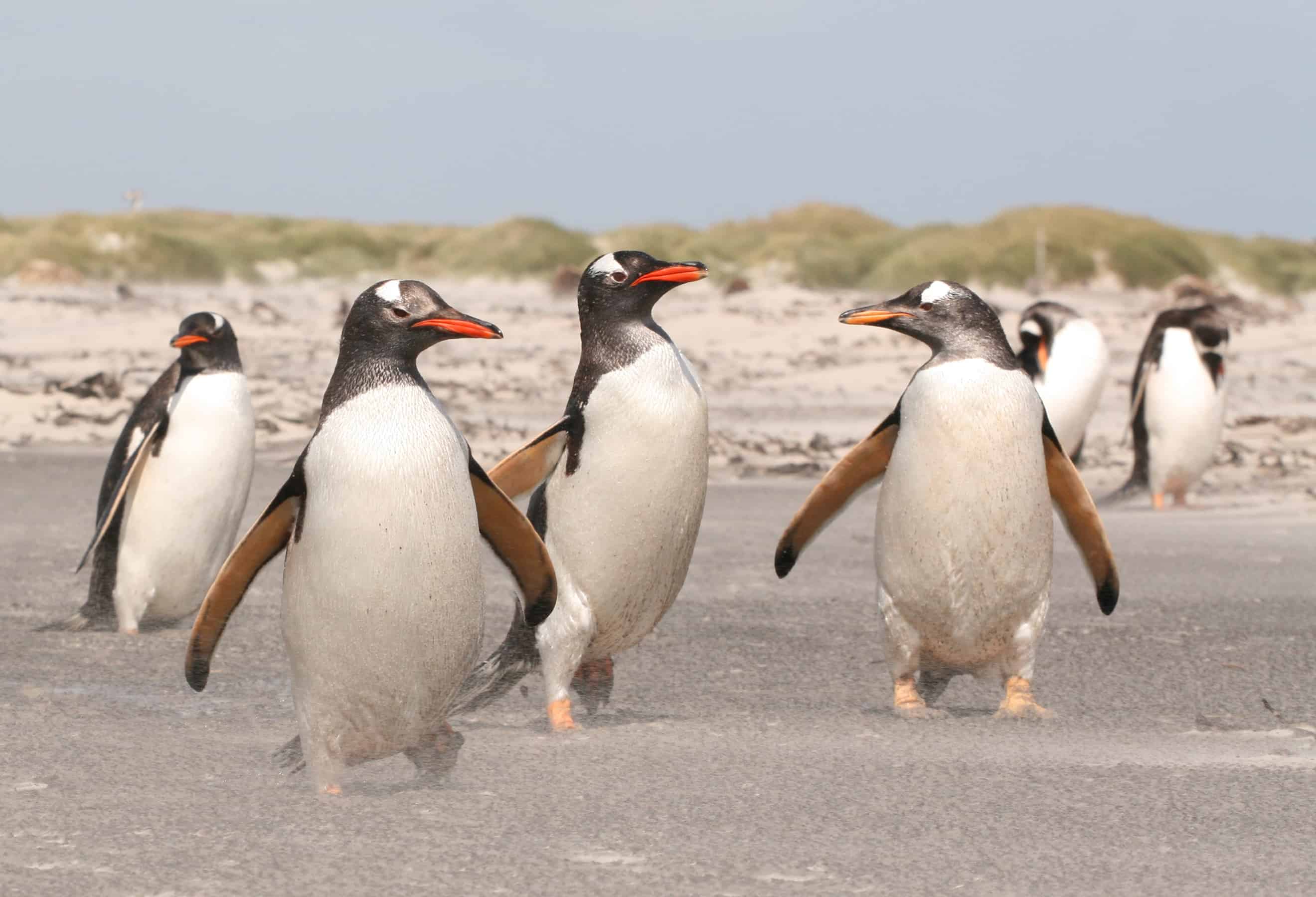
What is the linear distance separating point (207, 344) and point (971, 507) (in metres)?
2.71

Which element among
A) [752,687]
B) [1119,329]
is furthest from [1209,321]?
[1119,329]

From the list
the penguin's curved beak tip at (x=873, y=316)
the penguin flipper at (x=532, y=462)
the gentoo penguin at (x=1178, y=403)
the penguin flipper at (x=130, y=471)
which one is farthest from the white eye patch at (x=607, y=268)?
the gentoo penguin at (x=1178, y=403)

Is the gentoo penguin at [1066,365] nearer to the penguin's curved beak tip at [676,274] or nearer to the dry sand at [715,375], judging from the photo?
the dry sand at [715,375]

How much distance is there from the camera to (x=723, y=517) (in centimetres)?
834

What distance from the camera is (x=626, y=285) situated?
13.9 ft

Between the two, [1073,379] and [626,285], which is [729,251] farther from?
[626,285]

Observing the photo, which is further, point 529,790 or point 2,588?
point 2,588

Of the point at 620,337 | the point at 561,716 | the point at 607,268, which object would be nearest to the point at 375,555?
the point at 561,716

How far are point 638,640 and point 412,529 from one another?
111 cm

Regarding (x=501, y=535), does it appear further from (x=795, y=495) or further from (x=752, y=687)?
(x=795, y=495)

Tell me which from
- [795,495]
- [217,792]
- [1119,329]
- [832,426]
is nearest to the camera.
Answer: [217,792]

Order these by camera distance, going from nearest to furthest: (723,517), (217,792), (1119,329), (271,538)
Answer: (217,792) → (271,538) → (723,517) → (1119,329)

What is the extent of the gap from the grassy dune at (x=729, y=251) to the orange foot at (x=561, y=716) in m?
28.2

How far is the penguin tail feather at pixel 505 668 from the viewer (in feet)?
13.9
